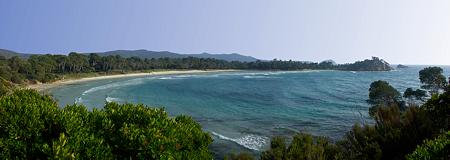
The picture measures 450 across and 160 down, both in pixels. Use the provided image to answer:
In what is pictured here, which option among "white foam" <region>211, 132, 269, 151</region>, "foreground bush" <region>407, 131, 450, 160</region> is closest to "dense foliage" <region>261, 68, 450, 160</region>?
"foreground bush" <region>407, 131, 450, 160</region>

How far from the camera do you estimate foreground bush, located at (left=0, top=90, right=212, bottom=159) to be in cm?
839

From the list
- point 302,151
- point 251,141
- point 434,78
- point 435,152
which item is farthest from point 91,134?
point 434,78

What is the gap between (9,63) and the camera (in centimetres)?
11756

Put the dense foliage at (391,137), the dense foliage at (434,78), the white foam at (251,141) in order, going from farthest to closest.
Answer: the dense foliage at (434,78), the white foam at (251,141), the dense foliage at (391,137)

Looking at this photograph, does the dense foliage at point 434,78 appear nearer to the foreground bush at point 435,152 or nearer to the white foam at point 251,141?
the white foam at point 251,141

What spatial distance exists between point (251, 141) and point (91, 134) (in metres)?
27.4

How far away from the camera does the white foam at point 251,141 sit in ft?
109

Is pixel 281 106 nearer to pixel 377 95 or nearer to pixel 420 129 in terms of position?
pixel 377 95

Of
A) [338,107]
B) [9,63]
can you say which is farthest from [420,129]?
[9,63]

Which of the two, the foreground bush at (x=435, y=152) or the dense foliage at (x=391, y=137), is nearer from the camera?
the foreground bush at (x=435, y=152)

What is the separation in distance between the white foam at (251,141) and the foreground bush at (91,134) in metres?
22.6

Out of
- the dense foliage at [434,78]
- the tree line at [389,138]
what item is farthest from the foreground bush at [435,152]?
the dense foliage at [434,78]

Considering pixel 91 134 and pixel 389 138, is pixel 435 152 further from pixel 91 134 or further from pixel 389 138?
pixel 389 138

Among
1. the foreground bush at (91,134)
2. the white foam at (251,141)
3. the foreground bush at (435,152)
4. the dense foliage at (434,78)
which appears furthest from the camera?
the dense foliage at (434,78)
